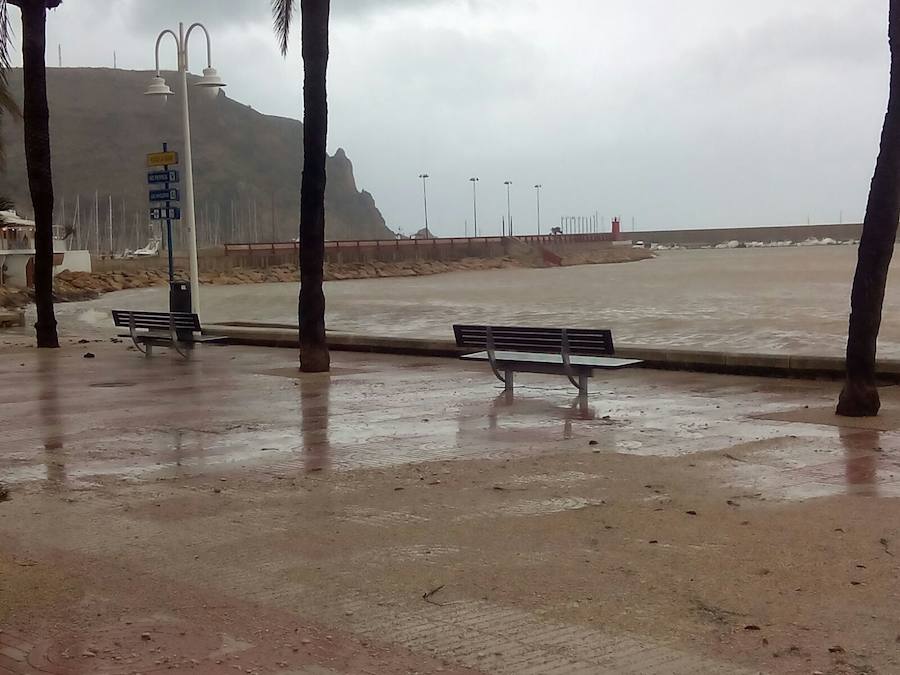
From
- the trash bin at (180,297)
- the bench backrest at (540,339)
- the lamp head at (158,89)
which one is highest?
the lamp head at (158,89)

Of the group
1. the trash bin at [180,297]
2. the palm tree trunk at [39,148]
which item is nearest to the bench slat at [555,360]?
the trash bin at [180,297]

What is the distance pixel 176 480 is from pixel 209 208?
587 ft

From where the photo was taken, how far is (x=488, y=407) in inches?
456

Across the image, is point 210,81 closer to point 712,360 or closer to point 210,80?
point 210,80

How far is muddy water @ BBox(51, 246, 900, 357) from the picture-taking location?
29219 millimetres

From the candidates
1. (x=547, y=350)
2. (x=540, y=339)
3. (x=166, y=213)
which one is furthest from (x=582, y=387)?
(x=166, y=213)

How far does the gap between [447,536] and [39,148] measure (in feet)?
53.8

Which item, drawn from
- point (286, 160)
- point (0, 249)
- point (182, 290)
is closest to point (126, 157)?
point (286, 160)

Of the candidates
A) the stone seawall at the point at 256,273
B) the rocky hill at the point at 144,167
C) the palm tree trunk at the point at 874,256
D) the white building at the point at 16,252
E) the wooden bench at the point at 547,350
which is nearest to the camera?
the palm tree trunk at the point at 874,256

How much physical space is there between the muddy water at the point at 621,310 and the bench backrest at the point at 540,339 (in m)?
9.77

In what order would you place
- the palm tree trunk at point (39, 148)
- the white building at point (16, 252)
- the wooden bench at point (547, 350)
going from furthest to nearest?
the white building at point (16, 252) → the palm tree trunk at point (39, 148) → the wooden bench at point (547, 350)

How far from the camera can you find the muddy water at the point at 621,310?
2922cm

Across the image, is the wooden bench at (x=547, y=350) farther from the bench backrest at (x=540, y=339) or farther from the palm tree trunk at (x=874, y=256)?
the palm tree trunk at (x=874, y=256)

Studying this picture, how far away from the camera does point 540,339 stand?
1260cm
